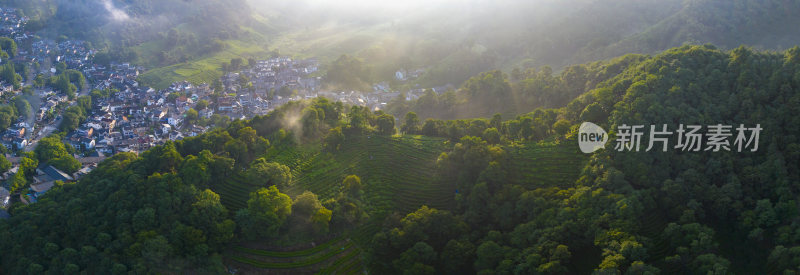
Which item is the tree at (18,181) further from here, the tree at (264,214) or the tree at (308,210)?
the tree at (308,210)

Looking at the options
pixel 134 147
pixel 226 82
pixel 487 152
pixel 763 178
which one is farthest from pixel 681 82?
pixel 226 82

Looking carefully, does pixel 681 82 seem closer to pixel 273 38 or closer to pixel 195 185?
pixel 195 185

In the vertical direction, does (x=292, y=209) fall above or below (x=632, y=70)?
below

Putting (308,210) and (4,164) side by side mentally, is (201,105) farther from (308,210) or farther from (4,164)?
(308,210)

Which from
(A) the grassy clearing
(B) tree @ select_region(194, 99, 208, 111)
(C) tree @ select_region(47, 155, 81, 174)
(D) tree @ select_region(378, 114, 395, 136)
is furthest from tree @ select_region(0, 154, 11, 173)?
(D) tree @ select_region(378, 114, 395, 136)

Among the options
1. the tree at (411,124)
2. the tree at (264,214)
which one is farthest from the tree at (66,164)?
the tree at (411,124)

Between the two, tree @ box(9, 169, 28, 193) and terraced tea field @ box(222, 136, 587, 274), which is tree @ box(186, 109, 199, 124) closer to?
tree @ box(9, 169, 28, 193)
